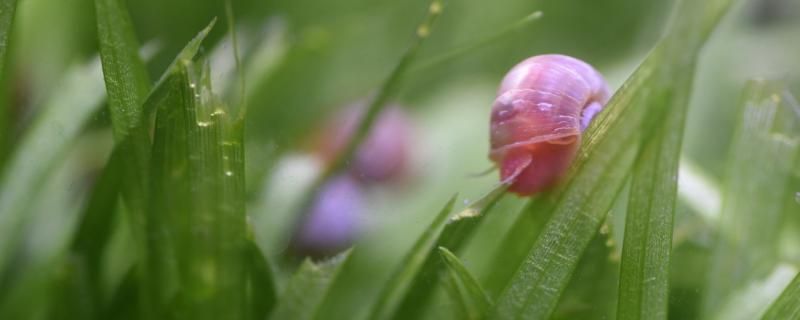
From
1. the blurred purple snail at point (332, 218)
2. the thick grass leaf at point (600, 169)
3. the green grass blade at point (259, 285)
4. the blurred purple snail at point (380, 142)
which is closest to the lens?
the thick grass leaf at point (600, 169)

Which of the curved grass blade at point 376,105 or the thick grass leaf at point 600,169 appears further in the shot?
the curved grass blade at point 376,105

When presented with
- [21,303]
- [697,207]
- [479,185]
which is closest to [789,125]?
[697,207]

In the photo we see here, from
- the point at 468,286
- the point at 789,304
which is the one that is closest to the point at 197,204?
the point at 468,286

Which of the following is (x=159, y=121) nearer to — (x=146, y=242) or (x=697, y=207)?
(x=146, y=242)

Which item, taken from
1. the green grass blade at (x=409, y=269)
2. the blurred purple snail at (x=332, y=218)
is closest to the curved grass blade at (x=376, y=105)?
the blurred purple snail at (x=332, y=218)

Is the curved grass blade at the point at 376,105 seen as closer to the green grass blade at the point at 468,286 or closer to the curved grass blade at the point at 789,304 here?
the green grass blade at the point at 468,286

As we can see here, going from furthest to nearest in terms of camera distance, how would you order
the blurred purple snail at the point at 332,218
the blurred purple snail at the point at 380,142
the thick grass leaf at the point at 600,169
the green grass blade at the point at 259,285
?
the blurred purple snail at the point at 380,142 < the blurred purple snail at the point at 332,218 < the green grass blade at the point at 259,285 < the thick grass leaf at the point at 600,169

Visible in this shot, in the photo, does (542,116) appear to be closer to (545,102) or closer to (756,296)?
(545,102)
